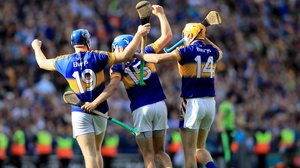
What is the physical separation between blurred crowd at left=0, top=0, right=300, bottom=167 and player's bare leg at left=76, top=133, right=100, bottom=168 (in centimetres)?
896

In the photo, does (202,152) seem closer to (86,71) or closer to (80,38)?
(86,71)

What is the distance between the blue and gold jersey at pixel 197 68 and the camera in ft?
54.3

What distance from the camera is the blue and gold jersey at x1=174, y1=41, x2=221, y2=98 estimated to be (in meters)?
16.6

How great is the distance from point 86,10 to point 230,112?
6825 mm

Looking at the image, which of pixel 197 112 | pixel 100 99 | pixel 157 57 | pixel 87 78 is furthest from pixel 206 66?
pixel 87 78

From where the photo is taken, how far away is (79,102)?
16266 mm

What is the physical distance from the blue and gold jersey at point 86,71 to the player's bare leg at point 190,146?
140 cm

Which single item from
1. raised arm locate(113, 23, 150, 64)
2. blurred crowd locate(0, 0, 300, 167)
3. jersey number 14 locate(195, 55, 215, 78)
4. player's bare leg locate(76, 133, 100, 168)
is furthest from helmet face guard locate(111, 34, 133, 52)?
blurred crowd locate(0, 0, 300, 167)

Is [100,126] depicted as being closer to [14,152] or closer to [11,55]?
[14,152]

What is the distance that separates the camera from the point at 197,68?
656 inches

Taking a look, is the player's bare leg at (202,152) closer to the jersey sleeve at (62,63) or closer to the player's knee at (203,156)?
the player's knee at (203,156)

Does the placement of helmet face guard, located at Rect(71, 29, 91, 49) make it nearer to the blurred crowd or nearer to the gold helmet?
the gold helmet

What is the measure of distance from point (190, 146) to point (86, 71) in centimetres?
205

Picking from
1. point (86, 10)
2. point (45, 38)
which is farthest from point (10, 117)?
point (86, 10)
